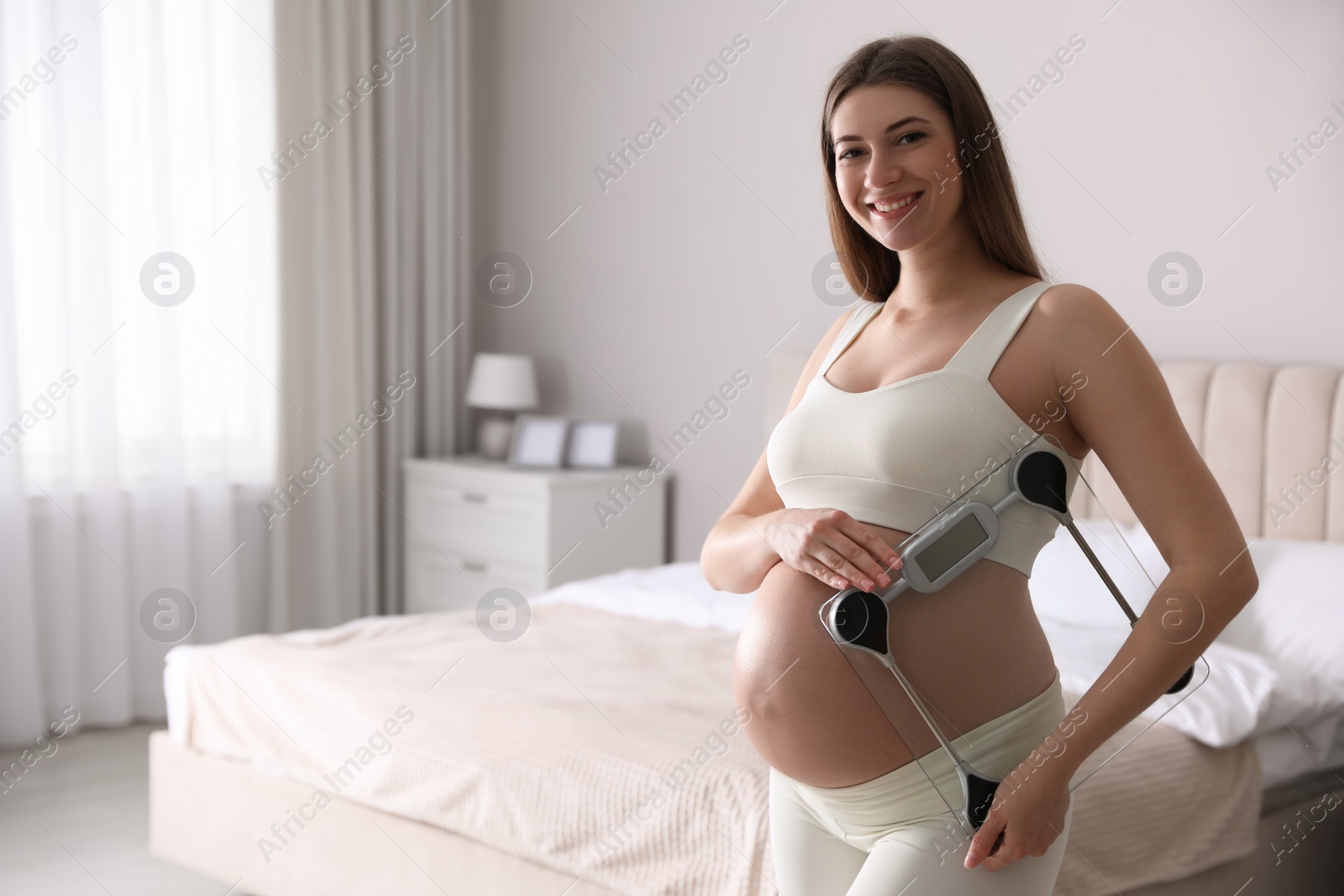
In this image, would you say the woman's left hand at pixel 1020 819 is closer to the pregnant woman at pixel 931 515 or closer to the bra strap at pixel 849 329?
the pregnant woman at pixel 931 515

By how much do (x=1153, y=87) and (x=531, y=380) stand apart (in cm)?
228

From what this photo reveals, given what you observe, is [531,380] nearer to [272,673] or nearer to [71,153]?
[71,153]

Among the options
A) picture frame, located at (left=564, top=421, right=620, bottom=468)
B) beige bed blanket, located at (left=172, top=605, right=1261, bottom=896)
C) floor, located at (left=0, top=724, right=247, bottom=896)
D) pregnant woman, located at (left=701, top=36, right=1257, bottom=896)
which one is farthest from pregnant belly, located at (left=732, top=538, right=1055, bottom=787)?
picture frame, located at (left=564, top=421, right=620, bottom=468)

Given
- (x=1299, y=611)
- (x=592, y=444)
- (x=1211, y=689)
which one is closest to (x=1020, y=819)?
(x=1211, y=689)

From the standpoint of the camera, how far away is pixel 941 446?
3.16ft

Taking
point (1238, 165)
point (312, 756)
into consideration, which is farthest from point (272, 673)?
point (1238, 165)

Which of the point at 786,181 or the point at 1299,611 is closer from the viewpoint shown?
the point at 1299,611

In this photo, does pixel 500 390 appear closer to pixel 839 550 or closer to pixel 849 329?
pixel 849 329

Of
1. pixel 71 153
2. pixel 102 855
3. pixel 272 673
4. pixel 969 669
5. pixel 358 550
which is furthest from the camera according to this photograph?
pixel 358 550

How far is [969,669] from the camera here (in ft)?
3.17

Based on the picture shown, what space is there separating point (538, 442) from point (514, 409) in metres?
0.39

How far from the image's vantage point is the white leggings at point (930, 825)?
0.95 meters

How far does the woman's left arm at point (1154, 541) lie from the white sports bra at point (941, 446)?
0.16 feet

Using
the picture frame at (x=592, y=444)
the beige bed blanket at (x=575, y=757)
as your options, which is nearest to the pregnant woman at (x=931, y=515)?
the beige bed blanket at (x=575, y=757)
